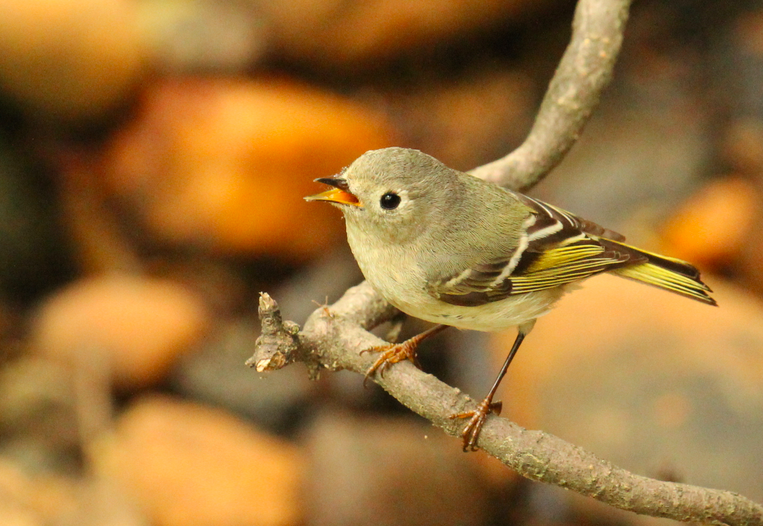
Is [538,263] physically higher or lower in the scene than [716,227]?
lower

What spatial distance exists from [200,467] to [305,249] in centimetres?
106

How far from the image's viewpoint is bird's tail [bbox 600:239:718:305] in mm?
1642

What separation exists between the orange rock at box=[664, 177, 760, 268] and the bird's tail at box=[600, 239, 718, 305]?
1505 millimetres

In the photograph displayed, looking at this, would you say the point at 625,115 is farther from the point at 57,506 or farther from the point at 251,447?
the point at 57,506

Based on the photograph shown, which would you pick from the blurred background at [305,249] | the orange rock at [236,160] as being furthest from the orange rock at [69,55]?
the orange rock at [236,160]

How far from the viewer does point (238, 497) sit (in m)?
2.42

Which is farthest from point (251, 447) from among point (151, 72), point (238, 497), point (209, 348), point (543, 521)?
A: point (151, 72)

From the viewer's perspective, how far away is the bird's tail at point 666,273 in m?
1.64

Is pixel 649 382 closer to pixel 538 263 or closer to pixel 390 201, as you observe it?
pixel 538 263

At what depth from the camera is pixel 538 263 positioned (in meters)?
1.57

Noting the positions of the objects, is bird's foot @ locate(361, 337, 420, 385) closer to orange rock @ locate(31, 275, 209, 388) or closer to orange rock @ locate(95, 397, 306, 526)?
orange rock @ locate(95, 397, 306, 526)

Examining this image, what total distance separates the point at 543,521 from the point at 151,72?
2.42m

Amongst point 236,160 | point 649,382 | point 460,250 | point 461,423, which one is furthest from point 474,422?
point 236,160

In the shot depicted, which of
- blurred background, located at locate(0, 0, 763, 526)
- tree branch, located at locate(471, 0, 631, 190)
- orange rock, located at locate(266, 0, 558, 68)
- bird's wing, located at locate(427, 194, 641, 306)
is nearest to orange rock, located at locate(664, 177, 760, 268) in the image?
blurred background, located at locate(0, 0, 763, 526)
